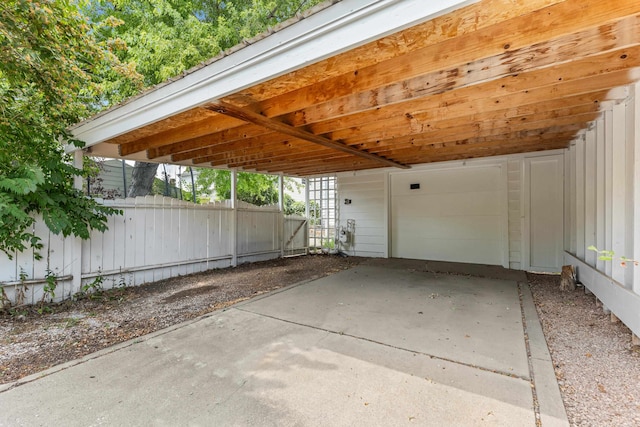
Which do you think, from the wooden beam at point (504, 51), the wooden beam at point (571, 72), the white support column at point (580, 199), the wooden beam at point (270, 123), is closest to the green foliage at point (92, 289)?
the wooden beam at point (270, 123)

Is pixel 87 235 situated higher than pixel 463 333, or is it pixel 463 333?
pixel 87 235

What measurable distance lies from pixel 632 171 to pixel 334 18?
2.95 meters

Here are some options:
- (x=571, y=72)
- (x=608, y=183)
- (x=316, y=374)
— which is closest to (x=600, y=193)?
(x=608, y=183)

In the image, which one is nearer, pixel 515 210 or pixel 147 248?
pixel 147 248

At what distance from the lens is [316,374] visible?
6.91ft

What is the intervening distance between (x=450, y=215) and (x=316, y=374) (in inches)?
225

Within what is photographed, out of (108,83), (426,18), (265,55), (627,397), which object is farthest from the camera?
(108,83)

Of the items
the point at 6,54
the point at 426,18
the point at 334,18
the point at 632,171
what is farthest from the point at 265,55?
the point at 632,171

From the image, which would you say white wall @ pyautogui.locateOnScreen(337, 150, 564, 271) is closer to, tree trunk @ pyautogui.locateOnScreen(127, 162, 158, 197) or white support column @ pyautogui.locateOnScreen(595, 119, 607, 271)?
white support column @ pyautogui.locateOnScreen(595, 119, 607, 271)

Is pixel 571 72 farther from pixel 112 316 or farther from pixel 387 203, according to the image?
pixel 112 316

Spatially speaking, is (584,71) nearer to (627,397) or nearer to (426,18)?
(426,18)

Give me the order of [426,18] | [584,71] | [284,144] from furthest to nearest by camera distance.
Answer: [284,144] → [584,71] → [426,18]

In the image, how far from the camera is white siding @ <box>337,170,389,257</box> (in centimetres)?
758

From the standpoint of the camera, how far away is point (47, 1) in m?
3.06
